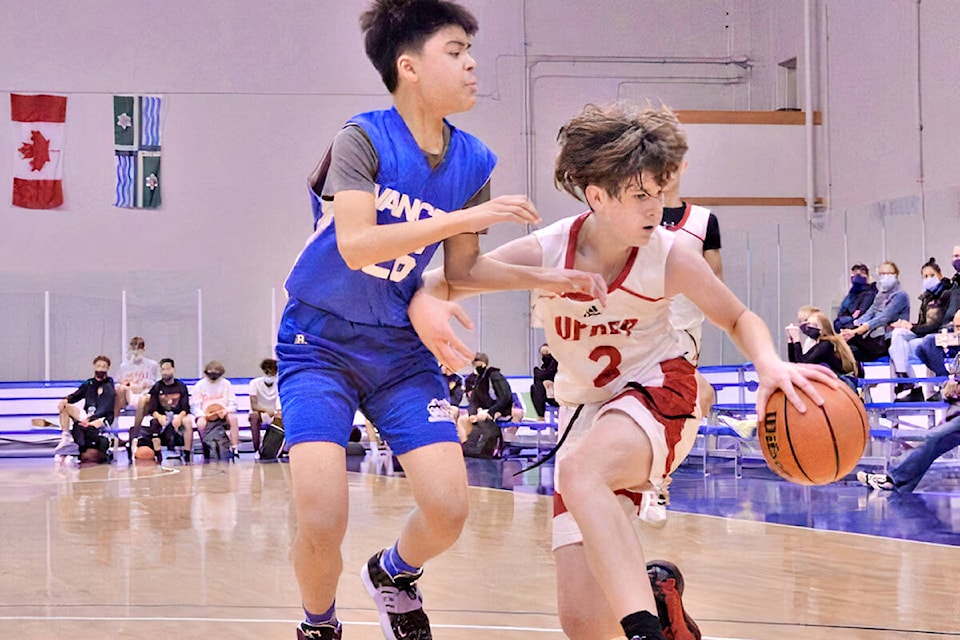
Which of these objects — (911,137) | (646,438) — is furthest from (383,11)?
(911,137)

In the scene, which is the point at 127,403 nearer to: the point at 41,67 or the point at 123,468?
the point at 123,468

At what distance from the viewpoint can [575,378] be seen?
3334 millimetres

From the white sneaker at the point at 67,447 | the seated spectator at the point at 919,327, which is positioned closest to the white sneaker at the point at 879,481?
the seated spectator at the point at 919,327

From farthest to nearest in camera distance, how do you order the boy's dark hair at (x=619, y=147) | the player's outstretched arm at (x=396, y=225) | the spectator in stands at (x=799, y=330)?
the spectator in stands at (x=799, y=330), the boy's dark hair at (x=619, y=147), the player's outstretched arm at (x=396, y=225)

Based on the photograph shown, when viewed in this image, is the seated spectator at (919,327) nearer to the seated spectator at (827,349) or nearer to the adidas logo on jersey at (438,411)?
the seated spectator at (827,349)

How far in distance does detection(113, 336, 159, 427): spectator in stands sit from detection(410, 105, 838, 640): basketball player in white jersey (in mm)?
12394

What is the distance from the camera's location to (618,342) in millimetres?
3264

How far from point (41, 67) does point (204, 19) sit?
2.58 metres

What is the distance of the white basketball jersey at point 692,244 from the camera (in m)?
4.82

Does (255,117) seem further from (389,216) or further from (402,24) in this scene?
(389,216)

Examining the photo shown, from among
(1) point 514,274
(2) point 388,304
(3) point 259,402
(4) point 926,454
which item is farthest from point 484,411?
(1) point 514,274

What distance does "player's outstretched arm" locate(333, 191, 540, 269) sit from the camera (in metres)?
2.79

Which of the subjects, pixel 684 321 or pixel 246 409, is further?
pixel 246 409

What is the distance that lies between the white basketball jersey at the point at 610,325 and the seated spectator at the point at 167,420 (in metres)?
11.8
